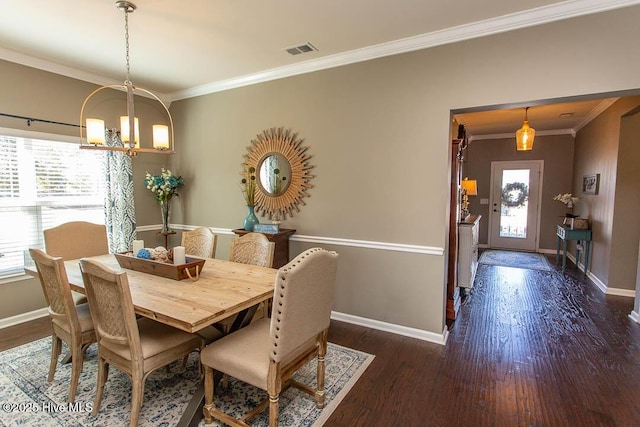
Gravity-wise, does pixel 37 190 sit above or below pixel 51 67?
below

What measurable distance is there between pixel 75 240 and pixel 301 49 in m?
2.88

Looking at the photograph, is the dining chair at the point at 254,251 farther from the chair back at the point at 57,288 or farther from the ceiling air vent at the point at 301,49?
the ceiling air vent at the point at 301,49

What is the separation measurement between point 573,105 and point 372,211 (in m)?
3.94

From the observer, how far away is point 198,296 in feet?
6.45

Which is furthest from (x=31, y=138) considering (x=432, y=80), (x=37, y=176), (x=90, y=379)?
(x=432, y=80)

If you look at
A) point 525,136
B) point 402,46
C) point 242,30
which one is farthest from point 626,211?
point 242,30

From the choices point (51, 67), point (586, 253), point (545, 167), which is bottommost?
point (586, 253)

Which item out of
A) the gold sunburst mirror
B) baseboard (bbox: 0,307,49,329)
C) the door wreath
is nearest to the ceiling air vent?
the gold sunburst mirror

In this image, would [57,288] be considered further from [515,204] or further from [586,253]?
[515,204]

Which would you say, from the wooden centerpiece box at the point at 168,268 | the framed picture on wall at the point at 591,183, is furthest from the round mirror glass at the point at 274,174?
the framed picture on wall at the point at 591,183

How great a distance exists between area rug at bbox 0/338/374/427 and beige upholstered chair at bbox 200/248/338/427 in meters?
0.18

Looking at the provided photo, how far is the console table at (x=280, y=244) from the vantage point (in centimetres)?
348

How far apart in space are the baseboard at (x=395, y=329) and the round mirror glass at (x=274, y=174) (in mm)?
1579

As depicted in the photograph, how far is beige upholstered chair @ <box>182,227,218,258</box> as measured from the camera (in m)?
3.15
